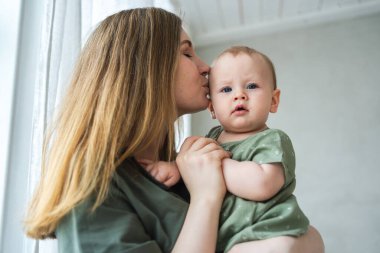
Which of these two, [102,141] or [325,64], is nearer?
[102,141]

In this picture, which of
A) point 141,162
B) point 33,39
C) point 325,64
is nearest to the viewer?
point 141,162

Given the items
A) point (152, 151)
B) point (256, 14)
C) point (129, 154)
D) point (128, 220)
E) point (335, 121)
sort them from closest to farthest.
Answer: point (128, 220) < point (129, 154) < point (152, 151) < point (335, 121) < point (256, 14)

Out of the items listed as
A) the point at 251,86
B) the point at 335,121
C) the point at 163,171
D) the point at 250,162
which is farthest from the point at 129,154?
the point at 335,121

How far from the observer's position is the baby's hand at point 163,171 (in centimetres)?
82

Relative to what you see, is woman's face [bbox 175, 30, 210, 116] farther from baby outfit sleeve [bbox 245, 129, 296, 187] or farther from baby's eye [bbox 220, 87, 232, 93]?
baby outfit sleeve [bbox 245, 129, 296, 187]

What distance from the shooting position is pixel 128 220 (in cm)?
68

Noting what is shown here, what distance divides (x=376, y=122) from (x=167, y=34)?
7.38 ft

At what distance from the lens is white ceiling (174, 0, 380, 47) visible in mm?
2713

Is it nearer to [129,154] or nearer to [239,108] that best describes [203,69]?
[239,108]

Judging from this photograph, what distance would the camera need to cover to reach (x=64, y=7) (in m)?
1.11

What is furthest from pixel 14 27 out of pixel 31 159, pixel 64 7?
pixel 31 159

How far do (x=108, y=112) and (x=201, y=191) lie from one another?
27 cm

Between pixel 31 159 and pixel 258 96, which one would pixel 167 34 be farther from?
pixel 31 159

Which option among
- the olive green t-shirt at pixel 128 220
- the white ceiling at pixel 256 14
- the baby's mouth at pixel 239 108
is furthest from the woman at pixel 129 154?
the white ceiling at pixel 256 14
